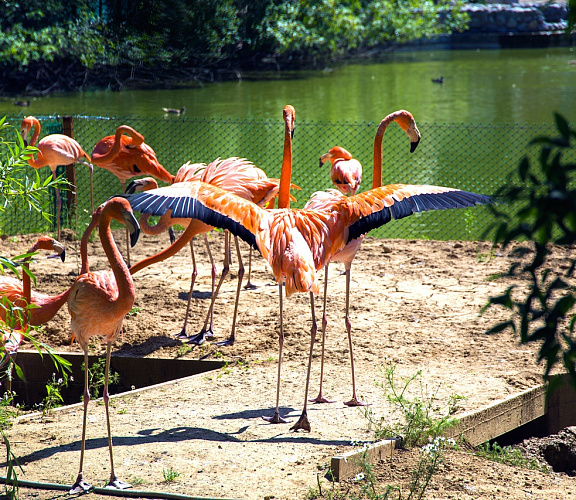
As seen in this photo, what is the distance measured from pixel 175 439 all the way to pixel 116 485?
0.60 metres

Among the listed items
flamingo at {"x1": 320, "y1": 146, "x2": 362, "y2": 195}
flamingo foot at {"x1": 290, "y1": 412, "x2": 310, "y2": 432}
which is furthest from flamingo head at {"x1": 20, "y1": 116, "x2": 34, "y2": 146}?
flamingo foot at {"x1": 290, "y1": 412, "x2": 310, "y2": 432}

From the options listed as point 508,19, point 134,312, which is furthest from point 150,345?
point 508,19

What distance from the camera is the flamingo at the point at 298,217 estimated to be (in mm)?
3963

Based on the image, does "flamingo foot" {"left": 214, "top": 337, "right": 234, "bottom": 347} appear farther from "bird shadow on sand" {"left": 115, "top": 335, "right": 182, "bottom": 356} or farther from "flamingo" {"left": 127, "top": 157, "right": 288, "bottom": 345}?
"bird shadow on sand" {"left": 115, "top": 335, "right": 182, "bottom": 356}

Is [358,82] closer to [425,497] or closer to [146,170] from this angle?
[146,170]

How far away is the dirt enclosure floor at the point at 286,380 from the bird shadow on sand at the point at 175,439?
1 cm

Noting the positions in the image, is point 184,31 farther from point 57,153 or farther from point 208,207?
point 208,207

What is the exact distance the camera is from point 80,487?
10.9ft

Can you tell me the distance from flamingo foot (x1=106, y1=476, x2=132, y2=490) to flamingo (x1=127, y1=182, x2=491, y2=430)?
1.04 m

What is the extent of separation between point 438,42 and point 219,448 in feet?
93.9

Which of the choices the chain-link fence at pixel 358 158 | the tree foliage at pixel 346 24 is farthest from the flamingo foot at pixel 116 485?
the tree foliage at pixel 346 24

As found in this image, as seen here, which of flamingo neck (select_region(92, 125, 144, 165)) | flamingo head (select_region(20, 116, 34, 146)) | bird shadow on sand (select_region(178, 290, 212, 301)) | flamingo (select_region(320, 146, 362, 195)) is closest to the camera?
bird shadow on sand (select_region(178, 290, 212, 301))

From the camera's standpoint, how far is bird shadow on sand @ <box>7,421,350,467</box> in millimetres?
3832

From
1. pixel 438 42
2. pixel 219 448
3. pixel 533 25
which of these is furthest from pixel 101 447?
pixel 533 25
